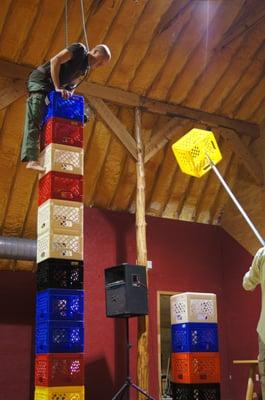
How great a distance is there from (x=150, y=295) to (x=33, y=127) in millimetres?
4670

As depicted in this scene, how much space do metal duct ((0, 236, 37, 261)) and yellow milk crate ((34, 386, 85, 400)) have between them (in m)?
3.51

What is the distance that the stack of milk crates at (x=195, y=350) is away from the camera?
6.65 meters

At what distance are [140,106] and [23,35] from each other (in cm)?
204

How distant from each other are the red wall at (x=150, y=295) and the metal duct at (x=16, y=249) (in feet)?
1.36

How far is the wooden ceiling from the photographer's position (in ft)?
22.7

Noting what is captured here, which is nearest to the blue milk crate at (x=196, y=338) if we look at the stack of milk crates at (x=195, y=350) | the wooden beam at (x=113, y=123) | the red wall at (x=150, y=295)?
the stack of milk crates at (x=195, y=350)

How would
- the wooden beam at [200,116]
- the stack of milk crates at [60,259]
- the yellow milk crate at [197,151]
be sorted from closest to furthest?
the stack of milk crates at [60,259] → the yellow milk crate at [197,151] → the wooden beam at [200,116]

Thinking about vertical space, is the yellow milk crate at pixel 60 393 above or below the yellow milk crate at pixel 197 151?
below

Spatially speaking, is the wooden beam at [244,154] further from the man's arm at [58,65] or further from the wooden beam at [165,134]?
the man's arm at [58,65]

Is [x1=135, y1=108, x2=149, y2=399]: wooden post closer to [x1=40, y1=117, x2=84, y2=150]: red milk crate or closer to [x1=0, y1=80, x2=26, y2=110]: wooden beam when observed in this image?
[x1=0, y1=80, x2=26, y2=110]: wooden beam

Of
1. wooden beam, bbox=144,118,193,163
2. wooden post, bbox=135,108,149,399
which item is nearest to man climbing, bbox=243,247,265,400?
wooden post, bbox=135,108,149,399

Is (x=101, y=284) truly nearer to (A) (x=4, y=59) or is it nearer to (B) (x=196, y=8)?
(A) (x=4, y=59)

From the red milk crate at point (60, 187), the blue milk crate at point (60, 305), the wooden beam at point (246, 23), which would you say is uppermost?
the wooden beam at point (246, 23)

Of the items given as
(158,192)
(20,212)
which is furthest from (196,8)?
(20,212)
